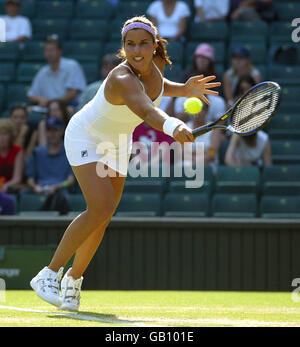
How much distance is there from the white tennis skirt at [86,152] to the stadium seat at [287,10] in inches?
250

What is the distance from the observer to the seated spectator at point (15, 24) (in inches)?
430

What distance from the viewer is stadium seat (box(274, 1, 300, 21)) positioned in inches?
417

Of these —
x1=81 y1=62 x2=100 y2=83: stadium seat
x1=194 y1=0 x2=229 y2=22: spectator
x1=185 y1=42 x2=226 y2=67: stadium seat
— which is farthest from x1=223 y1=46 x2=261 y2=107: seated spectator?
x1=81 y1=62 x2=100 y2=83: stadium seat

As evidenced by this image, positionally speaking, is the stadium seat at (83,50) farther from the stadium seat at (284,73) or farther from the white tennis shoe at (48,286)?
the white tennis shoe at (48,286)

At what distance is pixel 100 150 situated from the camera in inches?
190

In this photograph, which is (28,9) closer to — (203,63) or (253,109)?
(203,63)

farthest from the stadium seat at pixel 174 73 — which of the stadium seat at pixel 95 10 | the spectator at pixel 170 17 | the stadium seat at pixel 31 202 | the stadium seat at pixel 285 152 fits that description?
the stadium seat at pixel 31 202

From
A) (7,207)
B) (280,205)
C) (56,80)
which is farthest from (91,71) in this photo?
(280,205)

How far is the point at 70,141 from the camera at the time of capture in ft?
16.0

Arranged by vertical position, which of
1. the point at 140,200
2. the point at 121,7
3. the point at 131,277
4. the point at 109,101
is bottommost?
the point at 131,277

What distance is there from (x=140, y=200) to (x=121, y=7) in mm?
3973

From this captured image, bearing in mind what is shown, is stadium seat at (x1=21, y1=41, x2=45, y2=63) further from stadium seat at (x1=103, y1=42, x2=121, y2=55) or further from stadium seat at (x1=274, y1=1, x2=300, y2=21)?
stadium seat at (x1=274, y1=1, x2=300, y2=21)
